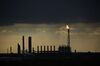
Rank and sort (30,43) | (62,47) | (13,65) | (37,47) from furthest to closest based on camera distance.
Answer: (37,47), (62,47), (30,43), (13,65)

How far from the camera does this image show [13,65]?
5334 cm

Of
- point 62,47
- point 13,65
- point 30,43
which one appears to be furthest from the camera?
point 62,47

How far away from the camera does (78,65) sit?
181 feet

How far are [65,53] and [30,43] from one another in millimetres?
6733

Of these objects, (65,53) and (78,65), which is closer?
(78,65)

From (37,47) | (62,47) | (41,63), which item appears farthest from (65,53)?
(41,63)

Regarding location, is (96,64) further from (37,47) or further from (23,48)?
(37,47)

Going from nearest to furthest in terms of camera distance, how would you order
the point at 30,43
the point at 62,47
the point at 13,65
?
1. the point at 13,65
2. the point at 30,43
3. the point at 62,47

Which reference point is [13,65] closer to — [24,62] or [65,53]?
[24,62]

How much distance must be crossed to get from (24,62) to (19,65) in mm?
2464

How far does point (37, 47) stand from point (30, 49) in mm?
11476

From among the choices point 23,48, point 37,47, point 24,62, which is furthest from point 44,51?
point 24,62

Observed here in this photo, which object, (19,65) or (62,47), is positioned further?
(62,47)

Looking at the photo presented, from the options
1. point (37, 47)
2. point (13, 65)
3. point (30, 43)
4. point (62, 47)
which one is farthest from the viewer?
point (37, 47)
